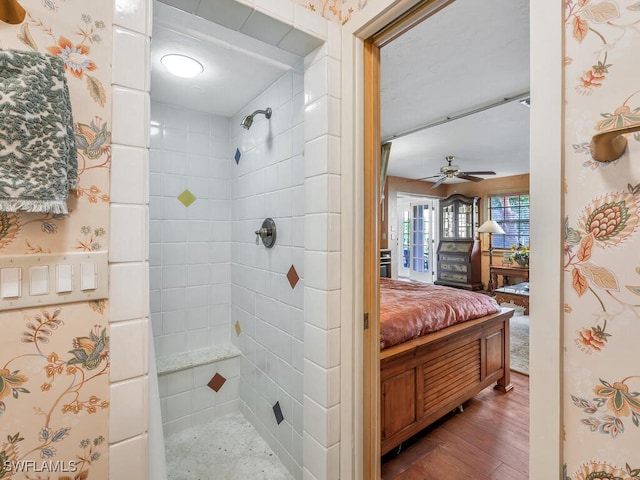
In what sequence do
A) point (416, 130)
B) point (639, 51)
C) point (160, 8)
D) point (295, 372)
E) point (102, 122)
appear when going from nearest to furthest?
point (639, 51), point (102, 122), point (160, 8), point (295, 372), point (416, 130)

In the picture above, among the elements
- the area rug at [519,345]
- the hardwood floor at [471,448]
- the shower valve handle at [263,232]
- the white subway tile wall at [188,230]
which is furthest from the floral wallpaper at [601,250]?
the area rug at [519,345]

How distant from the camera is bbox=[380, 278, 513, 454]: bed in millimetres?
1863

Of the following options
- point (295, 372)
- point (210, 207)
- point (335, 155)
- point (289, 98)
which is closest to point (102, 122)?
point (335, 155)

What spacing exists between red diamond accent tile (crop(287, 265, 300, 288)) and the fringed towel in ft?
3.24

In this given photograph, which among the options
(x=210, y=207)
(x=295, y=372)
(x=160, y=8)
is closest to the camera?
(x=160, y=8)

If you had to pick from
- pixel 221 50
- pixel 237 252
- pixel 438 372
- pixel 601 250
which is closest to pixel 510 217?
pixel 438 372

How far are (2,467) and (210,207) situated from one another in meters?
1.75

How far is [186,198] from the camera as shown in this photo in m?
2.17

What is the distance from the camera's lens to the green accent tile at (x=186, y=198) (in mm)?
2152

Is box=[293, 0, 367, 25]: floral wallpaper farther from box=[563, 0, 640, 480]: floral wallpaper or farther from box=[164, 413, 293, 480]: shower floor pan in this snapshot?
box=[164, 413, 293, 480]: shower floor pan

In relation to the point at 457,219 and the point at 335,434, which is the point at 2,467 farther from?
the point at 457,219

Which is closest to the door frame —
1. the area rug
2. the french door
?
the area rug

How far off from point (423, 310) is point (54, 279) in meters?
2.09

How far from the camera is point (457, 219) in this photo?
6.60 m
